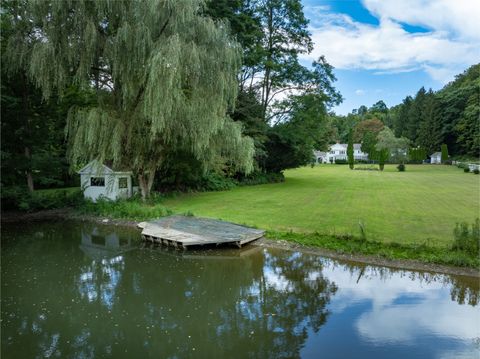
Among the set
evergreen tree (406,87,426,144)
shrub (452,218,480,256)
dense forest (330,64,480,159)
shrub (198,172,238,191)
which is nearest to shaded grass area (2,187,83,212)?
shrub (198,172,238,191)

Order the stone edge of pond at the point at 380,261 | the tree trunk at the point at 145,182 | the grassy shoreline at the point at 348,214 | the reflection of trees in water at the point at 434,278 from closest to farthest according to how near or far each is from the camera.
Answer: the reflection of trees in water at the point at 434,278, the stone edge of pond at the point at 380,261, the grassy shoreline at the point at 348,214, the tree trunk at the point at 145,182

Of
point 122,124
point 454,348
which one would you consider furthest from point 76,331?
point 122,124

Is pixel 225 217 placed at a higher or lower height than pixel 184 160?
lower

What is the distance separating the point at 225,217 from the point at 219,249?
9.72 feet

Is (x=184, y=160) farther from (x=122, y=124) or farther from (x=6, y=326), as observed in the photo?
(x=6, y=326)

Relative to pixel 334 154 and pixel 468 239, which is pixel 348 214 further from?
pixel 334 154

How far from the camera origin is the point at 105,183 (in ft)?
50.1

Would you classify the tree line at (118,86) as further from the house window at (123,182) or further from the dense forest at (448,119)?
the dense forest at (448,119)

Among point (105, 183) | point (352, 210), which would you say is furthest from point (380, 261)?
point (105, 183)

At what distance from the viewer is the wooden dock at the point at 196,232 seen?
32.5ft

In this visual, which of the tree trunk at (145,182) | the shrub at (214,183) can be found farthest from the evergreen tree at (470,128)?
the tree trunk at (145,182)

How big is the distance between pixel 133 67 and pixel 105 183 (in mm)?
5336

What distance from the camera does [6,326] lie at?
554 centimetres

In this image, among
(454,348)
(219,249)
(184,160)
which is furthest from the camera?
(184,160)
